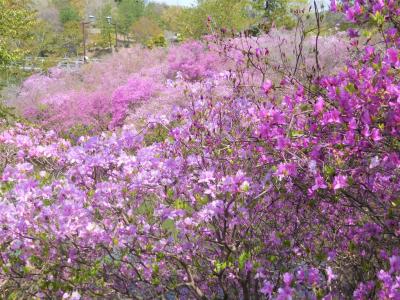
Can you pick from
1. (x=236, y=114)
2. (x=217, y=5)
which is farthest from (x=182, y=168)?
(x=217, y=5)

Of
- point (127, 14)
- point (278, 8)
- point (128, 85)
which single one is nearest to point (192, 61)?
point (128, 85)

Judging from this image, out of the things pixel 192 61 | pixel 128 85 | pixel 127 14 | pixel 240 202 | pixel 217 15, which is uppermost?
pixel 240 202

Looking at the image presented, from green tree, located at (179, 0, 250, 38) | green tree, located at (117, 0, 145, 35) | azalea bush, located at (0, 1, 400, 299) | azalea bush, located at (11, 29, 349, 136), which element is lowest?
green tree, located at (117, 0, 145, 35)

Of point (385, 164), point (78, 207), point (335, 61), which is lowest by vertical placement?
point (335, 61)

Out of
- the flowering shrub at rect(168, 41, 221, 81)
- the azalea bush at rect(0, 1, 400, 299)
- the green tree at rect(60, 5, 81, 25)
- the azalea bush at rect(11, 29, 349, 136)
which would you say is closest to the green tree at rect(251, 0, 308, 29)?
the azalea bush at rect(11, 29, 349, 136)

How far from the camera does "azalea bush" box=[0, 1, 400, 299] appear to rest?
274 centimetres

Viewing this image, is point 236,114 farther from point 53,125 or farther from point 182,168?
point 53,125

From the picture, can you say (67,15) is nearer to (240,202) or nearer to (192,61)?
(192,61)

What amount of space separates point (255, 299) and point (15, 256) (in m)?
1.92

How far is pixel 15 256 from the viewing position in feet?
11.5

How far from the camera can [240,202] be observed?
128 inches

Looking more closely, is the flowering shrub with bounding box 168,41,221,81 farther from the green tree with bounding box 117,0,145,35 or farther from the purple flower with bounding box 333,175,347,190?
the green tree with bounding box 117,0,145,35

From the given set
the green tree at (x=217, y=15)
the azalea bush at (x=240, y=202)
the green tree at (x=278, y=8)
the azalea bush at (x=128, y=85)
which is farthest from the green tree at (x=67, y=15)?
the azalea bush at (x=240, y=202)

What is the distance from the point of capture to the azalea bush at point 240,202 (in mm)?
2740
